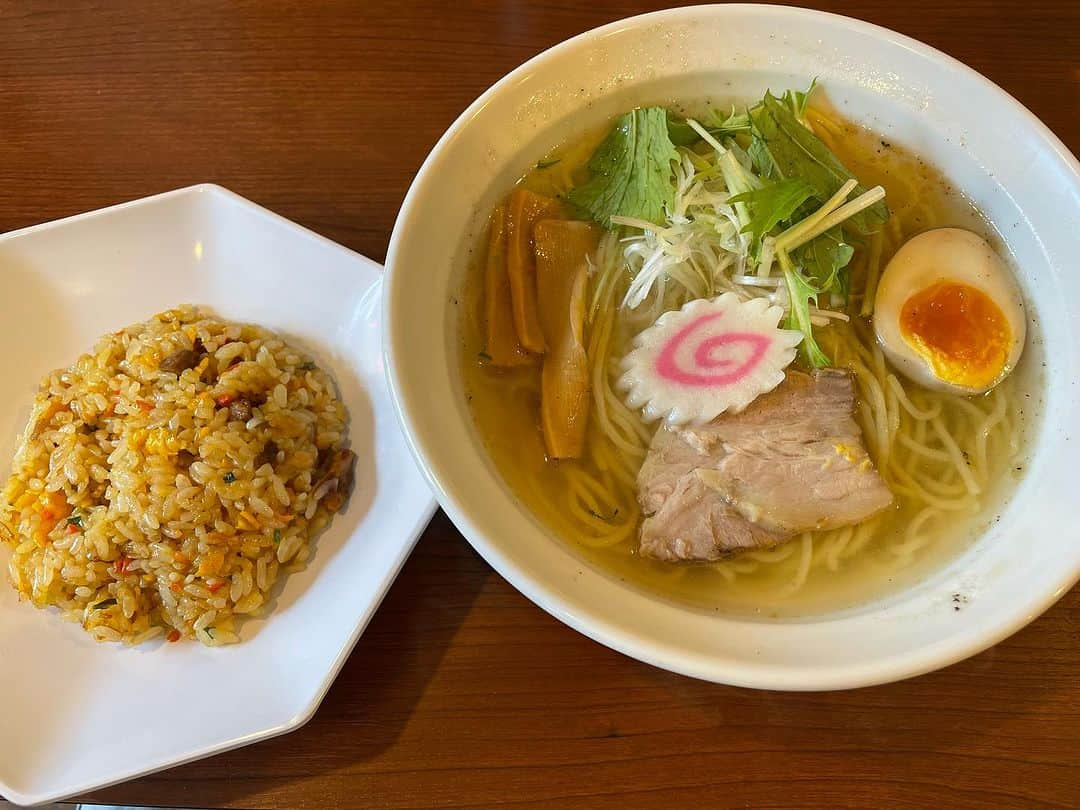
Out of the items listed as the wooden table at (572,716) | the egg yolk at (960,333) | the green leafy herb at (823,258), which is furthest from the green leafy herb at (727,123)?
the wooden table at (572,716)

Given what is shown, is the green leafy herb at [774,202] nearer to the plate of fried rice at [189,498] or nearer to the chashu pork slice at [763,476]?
the chashu pork slice at [763,476]

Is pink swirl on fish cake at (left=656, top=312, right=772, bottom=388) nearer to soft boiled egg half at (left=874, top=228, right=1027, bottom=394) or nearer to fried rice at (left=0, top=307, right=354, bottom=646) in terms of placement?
soft boiled egg half at (left=874, top=228, right=1027, bottom=394)

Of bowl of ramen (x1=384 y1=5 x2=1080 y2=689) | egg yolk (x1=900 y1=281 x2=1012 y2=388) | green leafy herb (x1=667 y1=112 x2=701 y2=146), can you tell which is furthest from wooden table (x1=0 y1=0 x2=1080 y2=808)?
green leafy herb (x1=667 y1=112 x2=701 y2=146)

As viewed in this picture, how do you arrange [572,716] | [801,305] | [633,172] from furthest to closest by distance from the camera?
[633,172] → [801,305] → [572,716]

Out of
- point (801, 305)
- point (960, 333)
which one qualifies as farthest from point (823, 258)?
point (960, 333)

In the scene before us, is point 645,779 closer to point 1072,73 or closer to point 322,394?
point 322,394

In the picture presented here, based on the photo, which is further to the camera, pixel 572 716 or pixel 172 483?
pixel 172 483

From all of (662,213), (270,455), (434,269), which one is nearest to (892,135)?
(662,213)

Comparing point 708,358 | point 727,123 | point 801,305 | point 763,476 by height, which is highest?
point 727,123

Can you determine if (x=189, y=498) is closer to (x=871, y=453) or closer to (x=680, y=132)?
(x=680, y=132)
